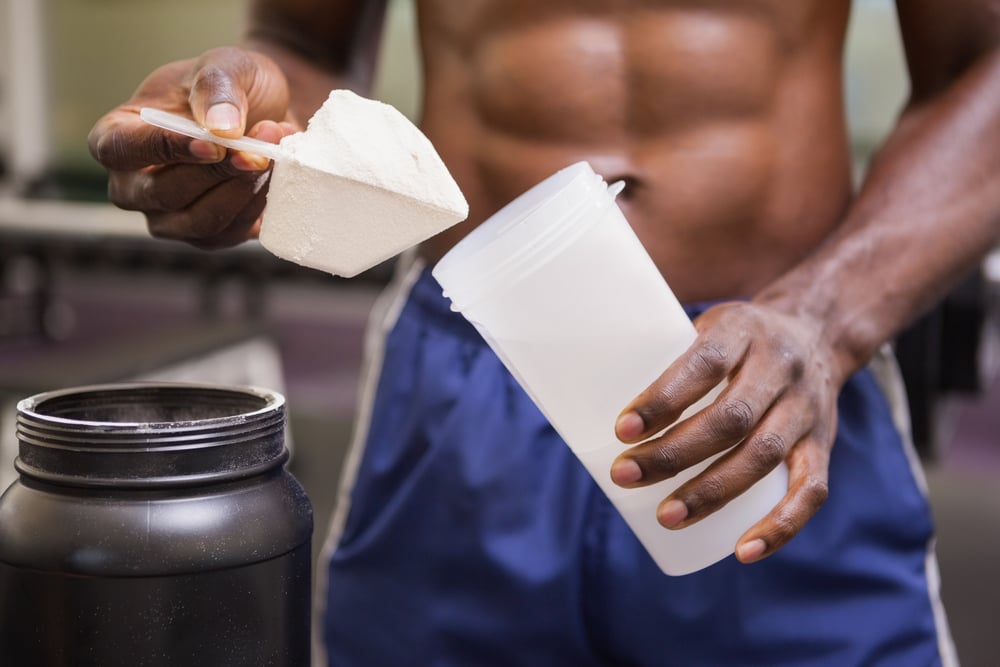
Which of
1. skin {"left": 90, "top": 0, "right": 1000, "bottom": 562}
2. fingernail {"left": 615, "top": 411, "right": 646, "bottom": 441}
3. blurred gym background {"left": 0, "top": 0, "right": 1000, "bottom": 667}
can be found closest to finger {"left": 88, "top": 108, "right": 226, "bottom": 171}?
skin {"left": 90, "top": 0, "right": 1000, "bottom": 562}

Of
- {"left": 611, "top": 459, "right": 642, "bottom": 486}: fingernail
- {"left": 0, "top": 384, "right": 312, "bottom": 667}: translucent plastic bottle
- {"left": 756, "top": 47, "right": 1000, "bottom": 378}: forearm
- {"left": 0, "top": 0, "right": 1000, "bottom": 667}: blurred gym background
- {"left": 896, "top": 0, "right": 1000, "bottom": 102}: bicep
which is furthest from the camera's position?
{"left": 0, "top": 0, "right": 1000, "bottom": 667}: blurred gym background

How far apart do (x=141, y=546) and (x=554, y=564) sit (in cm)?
47

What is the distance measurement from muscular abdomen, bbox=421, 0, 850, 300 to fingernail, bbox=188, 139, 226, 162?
1.23ft

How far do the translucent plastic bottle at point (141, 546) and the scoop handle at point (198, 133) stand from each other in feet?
0.47

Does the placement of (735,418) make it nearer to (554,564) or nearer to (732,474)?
(732,474)

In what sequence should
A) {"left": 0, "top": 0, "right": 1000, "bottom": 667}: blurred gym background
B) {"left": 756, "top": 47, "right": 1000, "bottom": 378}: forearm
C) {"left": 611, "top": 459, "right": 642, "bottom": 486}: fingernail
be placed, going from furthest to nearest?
{"left": 0, "top": 0, "right": 1000, "bottom": 667}: blurred gym background < {"left": 756, "top": 47, "right": 1000, "bottom": 378}: forearm < {"left": 611, "top": 459, "right": 642, "bottom": 486}: fingernail

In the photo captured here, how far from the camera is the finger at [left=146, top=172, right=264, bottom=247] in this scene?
666 millimetres

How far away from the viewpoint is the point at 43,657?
1.54 feet

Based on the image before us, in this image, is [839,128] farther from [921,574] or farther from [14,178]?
[14,178]

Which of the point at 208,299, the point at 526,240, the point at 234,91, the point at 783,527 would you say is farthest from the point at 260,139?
the point at 208,299

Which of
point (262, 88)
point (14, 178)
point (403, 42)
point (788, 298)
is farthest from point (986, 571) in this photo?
point (14, 178)

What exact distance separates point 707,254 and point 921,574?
35 centimetres

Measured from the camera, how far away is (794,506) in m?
0.62

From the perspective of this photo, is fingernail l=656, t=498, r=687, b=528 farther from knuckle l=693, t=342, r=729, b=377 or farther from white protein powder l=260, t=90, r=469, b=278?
white protein powder l=260, t=90, r=469, b=278
